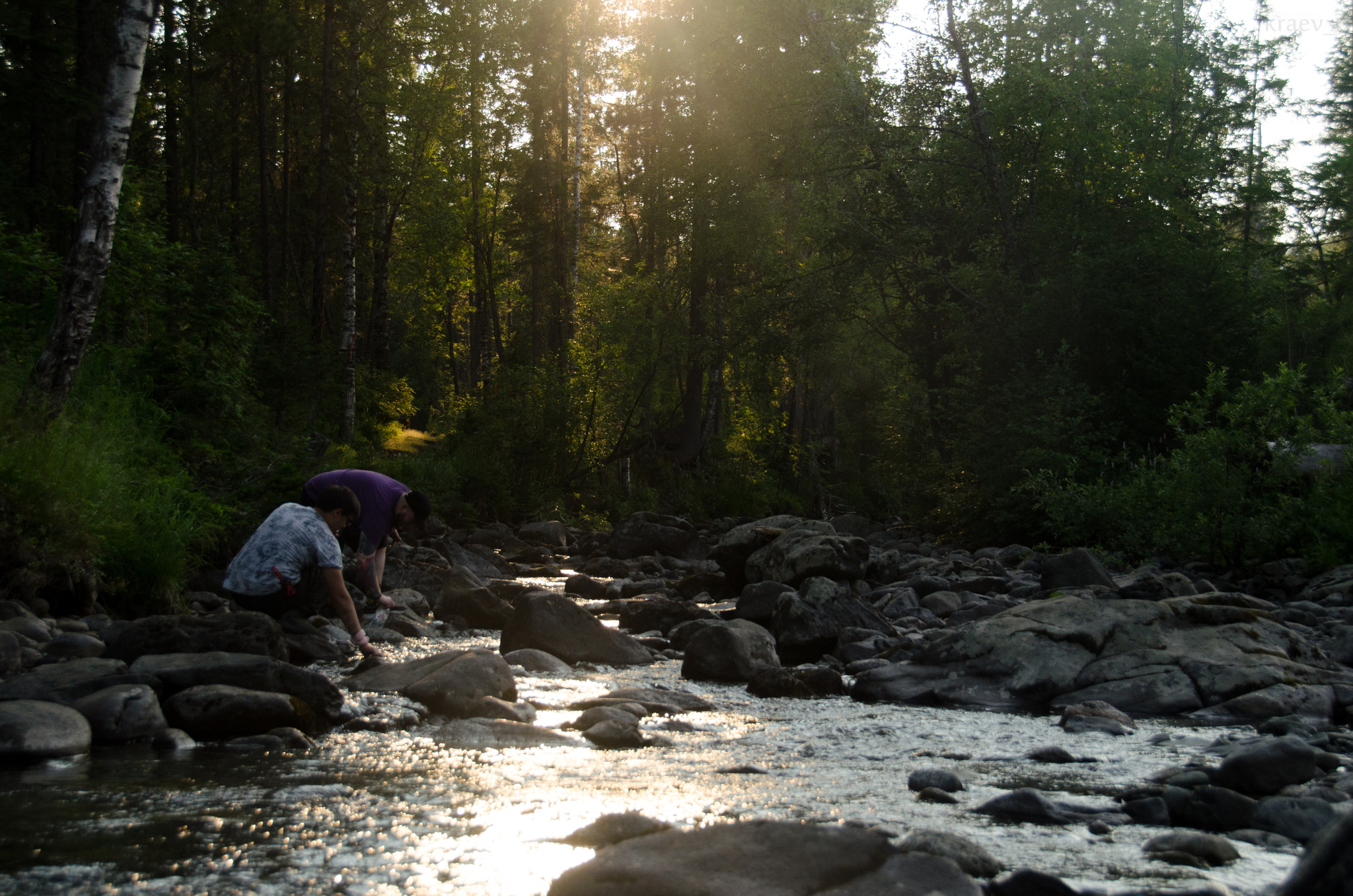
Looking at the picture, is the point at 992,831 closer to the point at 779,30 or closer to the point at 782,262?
the point at 782,262

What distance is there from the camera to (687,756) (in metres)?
5.10

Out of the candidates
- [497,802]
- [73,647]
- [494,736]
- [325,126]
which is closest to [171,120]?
[325,126]

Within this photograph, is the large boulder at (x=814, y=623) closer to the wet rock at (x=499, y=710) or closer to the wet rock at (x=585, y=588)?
the wet rock at (x=499, y=710)

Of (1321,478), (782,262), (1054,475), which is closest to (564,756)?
(1321,478)

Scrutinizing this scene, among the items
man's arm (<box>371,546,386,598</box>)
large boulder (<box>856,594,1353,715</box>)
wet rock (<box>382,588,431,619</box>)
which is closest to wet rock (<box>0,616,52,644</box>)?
man's arm (<box>371,546,386,598</box>)

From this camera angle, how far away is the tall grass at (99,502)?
7422mm

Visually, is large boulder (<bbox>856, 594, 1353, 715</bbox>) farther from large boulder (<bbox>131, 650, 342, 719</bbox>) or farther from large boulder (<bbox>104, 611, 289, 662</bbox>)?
large boulder (<bbox>104, 611, 289, 662</bbox>)

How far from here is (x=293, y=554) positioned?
7.29 metres

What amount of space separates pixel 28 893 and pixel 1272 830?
430 cm

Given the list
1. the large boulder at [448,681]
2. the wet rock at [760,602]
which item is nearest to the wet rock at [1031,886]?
the large boulder at [448,681]

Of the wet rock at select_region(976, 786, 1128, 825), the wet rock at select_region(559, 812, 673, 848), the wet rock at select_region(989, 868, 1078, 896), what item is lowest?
the wet rock at select_region(976, 786, 1128, 825)

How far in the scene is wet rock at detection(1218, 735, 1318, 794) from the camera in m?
4.25

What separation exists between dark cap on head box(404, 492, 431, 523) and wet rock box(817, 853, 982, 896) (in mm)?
6721

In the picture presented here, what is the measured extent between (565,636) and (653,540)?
32.5 feet
